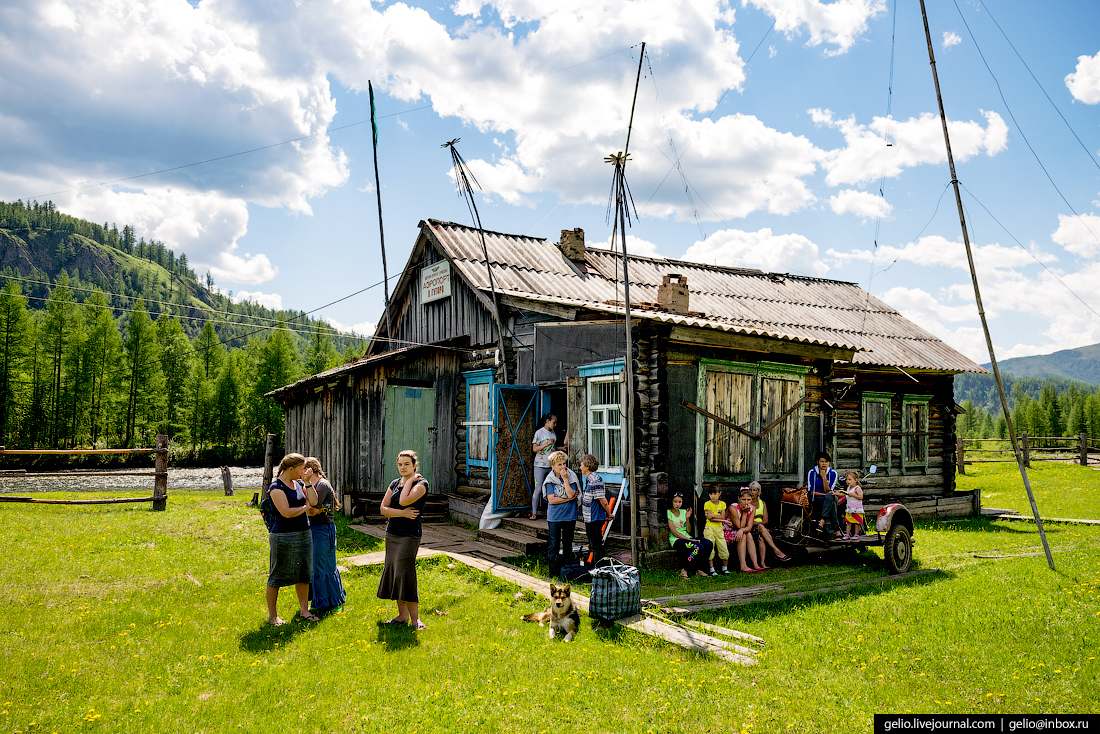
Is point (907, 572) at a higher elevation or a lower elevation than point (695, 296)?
lower

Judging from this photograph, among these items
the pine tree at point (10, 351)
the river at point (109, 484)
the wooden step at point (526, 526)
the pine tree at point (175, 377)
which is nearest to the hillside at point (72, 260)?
the pine tree at point (175, 377)

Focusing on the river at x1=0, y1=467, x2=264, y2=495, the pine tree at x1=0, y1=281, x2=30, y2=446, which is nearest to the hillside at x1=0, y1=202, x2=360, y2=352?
the pine tree at x1=0, y1=281, x2=30, y2=446

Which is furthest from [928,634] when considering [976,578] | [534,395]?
[534,395]

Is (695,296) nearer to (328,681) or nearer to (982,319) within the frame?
(982,319)

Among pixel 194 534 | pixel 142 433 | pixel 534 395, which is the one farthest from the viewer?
pixel 142 433

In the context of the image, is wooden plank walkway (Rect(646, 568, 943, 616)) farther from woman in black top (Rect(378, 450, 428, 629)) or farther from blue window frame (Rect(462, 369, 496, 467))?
blue window frame (Rect(462, 369, 496, 467))

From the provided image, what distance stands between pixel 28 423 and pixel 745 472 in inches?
1794

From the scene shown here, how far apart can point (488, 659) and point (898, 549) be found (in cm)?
658

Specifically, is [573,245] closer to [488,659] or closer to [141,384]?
[488,659]

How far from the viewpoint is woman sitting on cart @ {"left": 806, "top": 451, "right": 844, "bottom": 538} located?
9242mm

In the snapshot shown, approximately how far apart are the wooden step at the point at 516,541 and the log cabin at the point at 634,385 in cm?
52

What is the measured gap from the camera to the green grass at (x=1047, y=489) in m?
15.2

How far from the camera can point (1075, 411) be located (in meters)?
79.0

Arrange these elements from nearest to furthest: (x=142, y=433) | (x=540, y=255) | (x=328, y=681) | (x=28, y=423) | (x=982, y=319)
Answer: (x=328, y=681) → (x=982, y=319) → (x=540, y=255) → (x=28, y=423) → (x=142, y=433)
